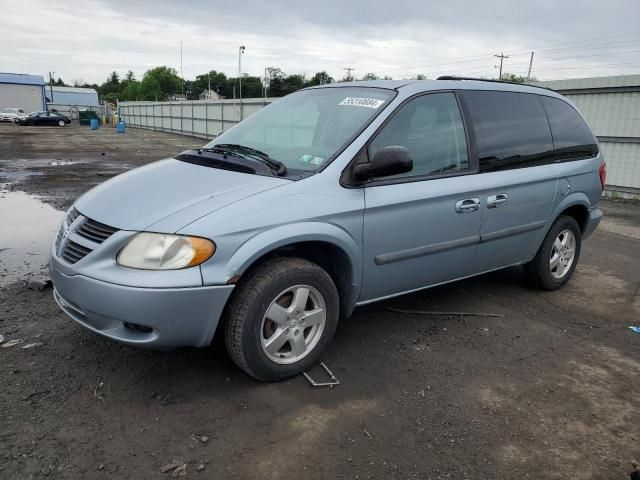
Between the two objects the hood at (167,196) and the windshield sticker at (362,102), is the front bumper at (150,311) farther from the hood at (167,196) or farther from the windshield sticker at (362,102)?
the windshield sticker at (362,102)

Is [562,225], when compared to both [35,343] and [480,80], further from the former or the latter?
[35,343]

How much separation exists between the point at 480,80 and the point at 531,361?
7.41 ft

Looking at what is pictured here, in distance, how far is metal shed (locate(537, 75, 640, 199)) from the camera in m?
10.8

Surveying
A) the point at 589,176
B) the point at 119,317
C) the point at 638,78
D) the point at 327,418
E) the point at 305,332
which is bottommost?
the point at 327,418

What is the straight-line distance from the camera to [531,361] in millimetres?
3699

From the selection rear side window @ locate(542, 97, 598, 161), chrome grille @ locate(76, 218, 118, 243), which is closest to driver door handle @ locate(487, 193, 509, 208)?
rear side window @ locate(542, 97, 598, 161)

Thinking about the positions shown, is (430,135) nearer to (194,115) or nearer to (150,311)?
(150,311)

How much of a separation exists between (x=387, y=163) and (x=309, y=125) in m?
0.95

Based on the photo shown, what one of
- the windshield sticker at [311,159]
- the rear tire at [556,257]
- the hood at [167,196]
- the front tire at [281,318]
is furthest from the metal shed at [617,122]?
the hood at [167,196]

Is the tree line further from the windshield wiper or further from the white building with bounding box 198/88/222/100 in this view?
the windshield wiper

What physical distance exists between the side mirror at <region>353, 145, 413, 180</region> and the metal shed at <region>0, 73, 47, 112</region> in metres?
70.2

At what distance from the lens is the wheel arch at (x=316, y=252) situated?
289cm

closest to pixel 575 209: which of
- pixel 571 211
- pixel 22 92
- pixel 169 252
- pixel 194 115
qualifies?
pixel 571 211

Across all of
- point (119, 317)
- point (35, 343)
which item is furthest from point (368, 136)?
point (35, 343)
